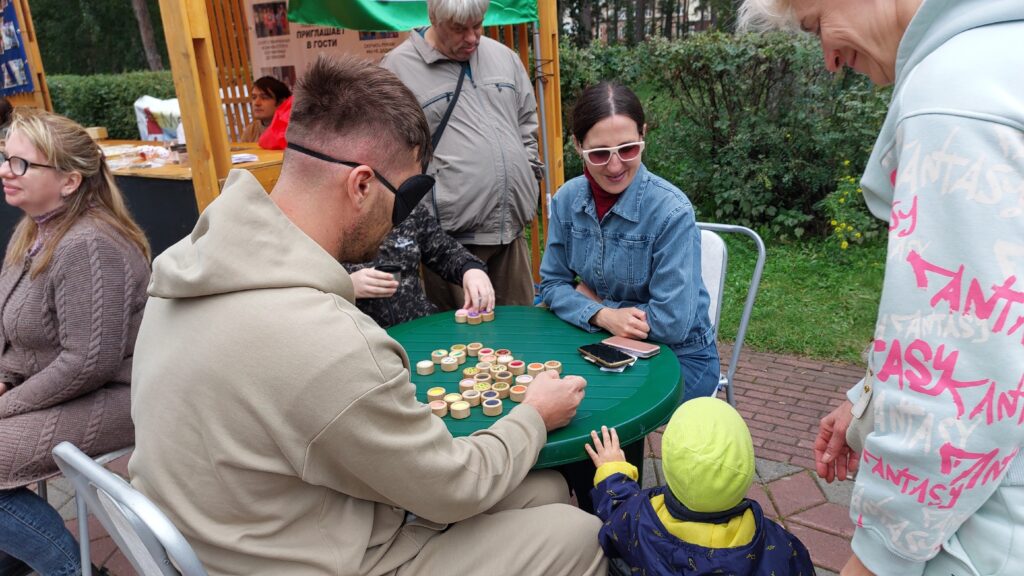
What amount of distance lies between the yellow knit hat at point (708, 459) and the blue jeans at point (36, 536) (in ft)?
6.97

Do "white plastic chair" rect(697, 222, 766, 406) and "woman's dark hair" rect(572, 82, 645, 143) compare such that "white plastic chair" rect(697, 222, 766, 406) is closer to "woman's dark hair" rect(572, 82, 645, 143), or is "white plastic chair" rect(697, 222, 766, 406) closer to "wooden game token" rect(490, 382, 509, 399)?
"woman's dark hair" rect(572, 82, 645, 143)

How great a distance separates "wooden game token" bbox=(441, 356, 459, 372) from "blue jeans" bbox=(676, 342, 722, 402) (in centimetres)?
90

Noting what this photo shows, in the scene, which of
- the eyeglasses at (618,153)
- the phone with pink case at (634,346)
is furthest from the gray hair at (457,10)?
the phone with pink case at (634,346)

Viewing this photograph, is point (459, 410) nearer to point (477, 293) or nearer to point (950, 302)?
point (477, 293)

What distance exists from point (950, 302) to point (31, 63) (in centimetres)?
738

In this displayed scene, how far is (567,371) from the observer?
7.31 ft

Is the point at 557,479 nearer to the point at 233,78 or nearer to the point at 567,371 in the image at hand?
the point at 567,371

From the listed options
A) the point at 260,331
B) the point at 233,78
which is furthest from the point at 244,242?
the point at 233,78

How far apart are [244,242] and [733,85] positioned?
630cm

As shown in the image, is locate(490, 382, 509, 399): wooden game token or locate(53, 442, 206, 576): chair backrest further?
locate(490, 382, 509, 399): wooden game token

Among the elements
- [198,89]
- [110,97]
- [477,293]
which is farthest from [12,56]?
[110,97]

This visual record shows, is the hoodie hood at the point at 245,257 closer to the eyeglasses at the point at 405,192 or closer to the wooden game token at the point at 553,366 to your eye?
the eyeglasses at the point at 405,192

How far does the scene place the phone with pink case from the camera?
90.4 inches

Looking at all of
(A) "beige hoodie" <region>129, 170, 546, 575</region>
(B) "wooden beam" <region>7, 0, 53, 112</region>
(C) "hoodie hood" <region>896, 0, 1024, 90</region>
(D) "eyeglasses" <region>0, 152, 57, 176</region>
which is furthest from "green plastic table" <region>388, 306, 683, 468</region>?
(B) "wooden beam" <region>7, 0, 53, 112</region>
